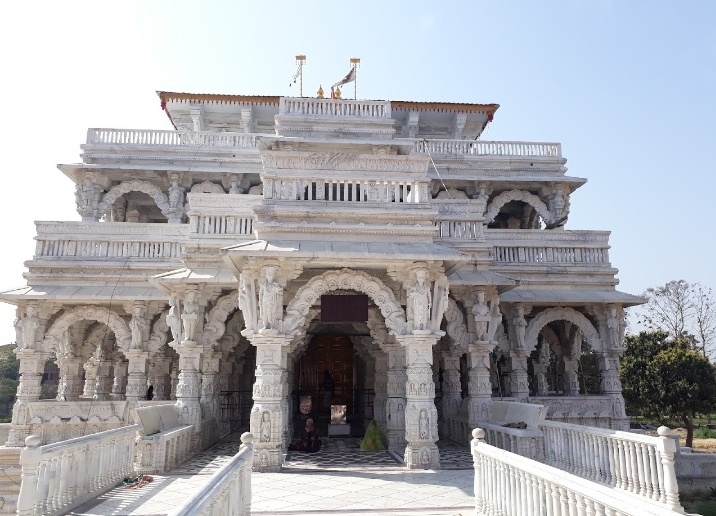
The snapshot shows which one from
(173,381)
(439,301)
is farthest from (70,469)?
(173,381)

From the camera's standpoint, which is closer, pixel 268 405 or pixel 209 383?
pixel 268 405

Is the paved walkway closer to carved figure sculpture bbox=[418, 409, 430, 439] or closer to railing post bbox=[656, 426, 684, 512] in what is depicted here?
carved figure sculpture bbox=[418, 409, 430, 439]

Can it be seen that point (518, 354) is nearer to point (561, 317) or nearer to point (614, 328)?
point (561, 317)

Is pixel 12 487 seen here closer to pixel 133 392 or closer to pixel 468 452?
pixel 133 392

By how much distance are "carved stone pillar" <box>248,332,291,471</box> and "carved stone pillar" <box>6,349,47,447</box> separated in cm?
776

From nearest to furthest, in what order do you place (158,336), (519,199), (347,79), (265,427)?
(265,427) → (158,336) → (519,199) → (347,79)

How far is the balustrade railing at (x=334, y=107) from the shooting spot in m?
19.4

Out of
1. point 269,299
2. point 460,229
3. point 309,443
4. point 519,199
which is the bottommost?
point 309,443

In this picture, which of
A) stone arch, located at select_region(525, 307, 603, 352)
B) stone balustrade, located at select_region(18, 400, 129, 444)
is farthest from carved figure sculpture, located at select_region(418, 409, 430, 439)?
stone balustrade, located at select_region(18, 400, 129, 444)

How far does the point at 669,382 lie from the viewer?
22.5 metres

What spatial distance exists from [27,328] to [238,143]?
31.3 feet

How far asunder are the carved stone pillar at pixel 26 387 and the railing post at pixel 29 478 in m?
9.10

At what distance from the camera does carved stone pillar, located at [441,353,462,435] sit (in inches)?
546

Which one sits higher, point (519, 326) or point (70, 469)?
point (519, 326)
